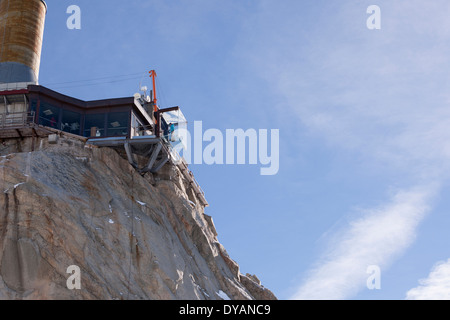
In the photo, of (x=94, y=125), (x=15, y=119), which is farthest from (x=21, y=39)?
(x=94, y=125)

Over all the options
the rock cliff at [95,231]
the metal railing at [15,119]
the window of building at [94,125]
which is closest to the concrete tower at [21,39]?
the metal railing at [15,119]

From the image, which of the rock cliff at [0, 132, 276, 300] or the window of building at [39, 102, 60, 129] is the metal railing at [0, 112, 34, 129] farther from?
the rock cliff at [0, 132, 276, 300]

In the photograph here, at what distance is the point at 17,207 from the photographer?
41094mm

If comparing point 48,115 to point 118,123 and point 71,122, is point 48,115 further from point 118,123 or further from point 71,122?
point 118,123

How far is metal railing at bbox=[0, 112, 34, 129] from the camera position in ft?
169

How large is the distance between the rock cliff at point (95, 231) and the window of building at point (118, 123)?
211cm

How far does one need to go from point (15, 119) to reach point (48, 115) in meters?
2.81

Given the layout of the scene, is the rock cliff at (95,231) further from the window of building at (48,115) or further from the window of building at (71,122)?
the window of building at (48,115)

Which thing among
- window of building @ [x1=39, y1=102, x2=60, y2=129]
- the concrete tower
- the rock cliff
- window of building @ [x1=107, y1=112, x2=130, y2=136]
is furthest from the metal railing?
the concrete tower

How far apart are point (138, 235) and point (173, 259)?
3236 millimetres
